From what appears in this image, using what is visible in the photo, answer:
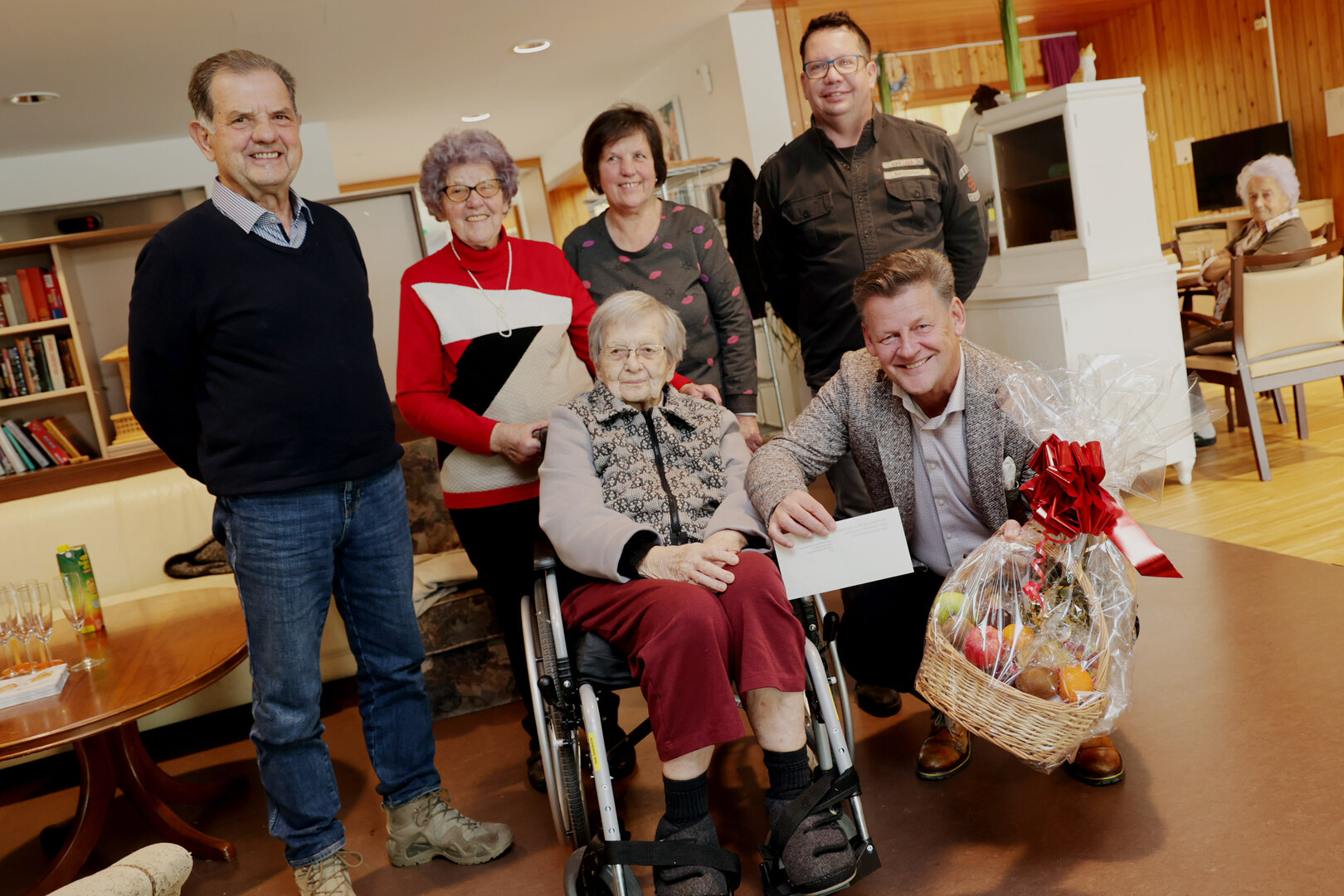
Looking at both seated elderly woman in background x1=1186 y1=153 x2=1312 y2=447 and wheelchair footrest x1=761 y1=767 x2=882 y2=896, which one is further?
seated elderly woman in background x1=1186 y1=153 x2=1312 y2=447

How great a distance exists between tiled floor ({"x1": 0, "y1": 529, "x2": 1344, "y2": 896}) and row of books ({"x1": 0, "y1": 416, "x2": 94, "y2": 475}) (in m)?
3.07

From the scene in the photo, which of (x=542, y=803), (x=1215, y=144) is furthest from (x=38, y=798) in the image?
(x=1215, y=144)

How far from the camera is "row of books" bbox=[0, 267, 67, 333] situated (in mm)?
5520

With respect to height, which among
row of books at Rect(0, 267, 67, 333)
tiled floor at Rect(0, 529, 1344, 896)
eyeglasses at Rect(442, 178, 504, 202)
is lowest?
tiled floor at Rect(0, 529, 1344, 896)

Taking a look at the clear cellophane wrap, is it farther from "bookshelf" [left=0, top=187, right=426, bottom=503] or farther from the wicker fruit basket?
"bookshelf" [left=0, top=187, right=426, bottom=503]

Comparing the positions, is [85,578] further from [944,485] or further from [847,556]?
[944,485]

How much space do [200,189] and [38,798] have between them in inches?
184

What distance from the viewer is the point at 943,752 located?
2.05 m

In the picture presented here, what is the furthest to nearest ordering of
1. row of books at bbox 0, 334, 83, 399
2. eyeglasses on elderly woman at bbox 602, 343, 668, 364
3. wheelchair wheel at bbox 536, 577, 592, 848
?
row of books at bbox 0, 334, 83, 399
eyeglasses on elderly woman at bbox 602, 343, 668, 364
wheelchair wheel at bbox 536, 577, 592, 848

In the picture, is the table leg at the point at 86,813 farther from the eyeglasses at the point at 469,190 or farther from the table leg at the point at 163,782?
the eyeglasses at the point at 469,190

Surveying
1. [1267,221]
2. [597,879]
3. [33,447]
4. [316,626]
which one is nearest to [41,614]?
[316,626]

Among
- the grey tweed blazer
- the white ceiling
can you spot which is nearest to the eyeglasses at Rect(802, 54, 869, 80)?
the grey tweed blazer

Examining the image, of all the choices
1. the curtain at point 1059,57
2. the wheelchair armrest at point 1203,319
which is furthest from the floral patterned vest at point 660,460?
the curtain at point 1059,57

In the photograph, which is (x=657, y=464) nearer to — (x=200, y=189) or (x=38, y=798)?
(x=38, y=798)
